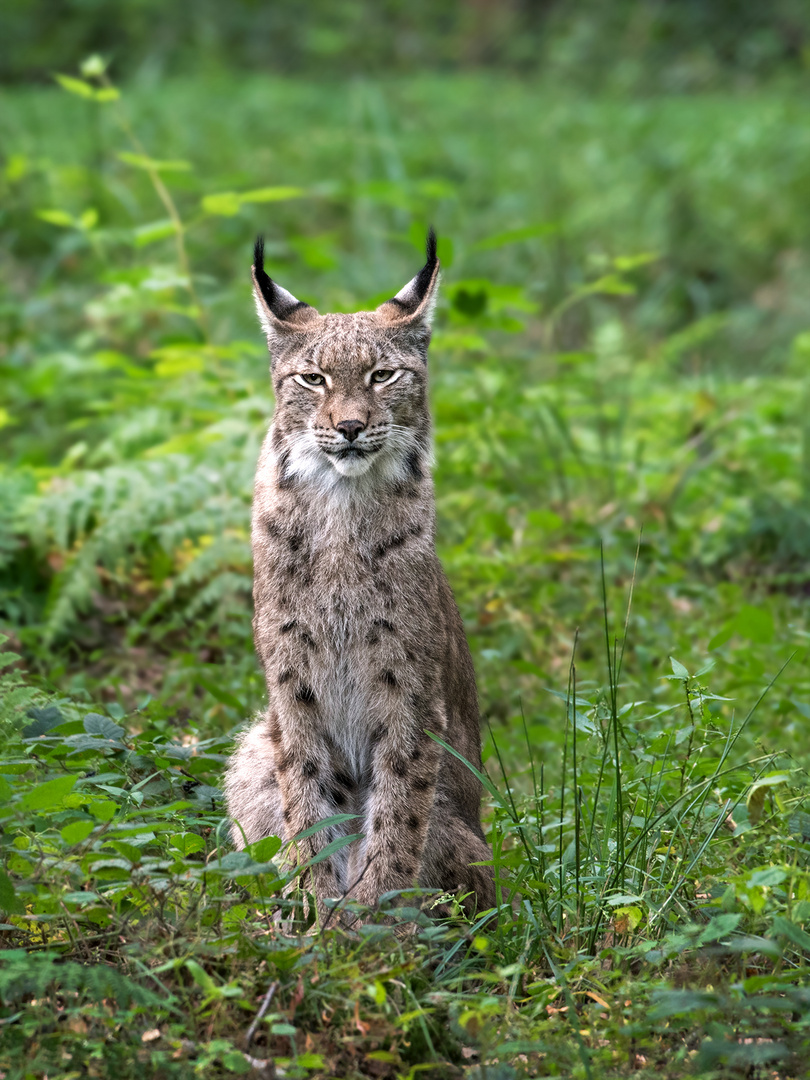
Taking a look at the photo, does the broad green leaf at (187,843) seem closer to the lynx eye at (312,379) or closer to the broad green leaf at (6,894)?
the broad green leaf at (6,894)

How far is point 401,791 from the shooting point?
3.52 meters

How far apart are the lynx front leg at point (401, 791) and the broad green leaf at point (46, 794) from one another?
0.92 metres

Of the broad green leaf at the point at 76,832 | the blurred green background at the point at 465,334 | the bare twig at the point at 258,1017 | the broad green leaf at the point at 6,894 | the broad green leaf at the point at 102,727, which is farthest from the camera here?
the blurred green background at the point at 465,334

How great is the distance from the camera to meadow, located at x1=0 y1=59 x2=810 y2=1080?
8.96 ft

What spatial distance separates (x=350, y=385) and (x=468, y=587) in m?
2.62

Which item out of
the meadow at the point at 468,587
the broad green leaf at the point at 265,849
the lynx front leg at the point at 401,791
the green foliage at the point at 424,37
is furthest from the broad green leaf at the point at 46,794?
the green foliage at the point at 424,37

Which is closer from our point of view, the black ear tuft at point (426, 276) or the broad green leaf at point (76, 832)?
the broad green leaf at point (76, 832)

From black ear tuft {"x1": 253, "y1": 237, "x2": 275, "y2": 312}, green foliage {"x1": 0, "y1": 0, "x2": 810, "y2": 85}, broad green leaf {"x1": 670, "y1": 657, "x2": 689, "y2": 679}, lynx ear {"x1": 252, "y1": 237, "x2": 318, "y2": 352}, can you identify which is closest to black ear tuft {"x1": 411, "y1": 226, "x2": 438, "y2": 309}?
lynx ear {"x1": 252, "y1": 237, "x2": 318, "y2": 352}

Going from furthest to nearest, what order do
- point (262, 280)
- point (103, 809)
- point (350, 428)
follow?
point (262, 280), point (350, 428), point (103, 809)

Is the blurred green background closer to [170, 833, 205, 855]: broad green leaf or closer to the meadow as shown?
the meadow

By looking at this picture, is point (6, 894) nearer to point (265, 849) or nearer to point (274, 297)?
point (265, 849)

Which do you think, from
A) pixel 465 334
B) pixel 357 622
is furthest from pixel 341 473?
pixel 465 334

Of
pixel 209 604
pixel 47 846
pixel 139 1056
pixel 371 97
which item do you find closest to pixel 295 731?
pixel 47 846

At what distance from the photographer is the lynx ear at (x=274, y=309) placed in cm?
376
